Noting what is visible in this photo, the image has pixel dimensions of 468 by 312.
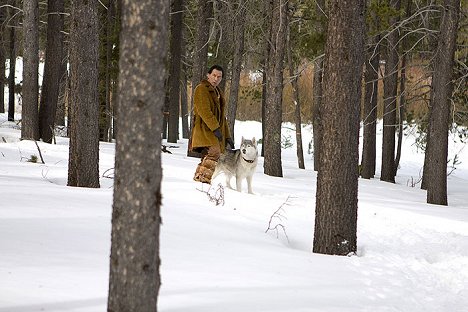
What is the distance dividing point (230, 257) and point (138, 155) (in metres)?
2.66

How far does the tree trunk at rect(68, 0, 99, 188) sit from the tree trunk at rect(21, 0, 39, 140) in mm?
7490

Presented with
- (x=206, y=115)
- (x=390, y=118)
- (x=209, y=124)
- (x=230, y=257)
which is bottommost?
(x=230, y=257)

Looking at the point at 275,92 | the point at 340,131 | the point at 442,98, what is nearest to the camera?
the point at 340,131

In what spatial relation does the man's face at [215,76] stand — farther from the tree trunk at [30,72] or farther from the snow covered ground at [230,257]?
the tree trunk at [30,72]

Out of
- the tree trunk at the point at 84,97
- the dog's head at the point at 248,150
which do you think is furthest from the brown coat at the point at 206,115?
the tree trunk at the point at 84,97

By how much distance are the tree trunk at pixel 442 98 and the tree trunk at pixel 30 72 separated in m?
Result: 9.76

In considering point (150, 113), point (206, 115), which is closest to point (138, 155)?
point (150, 113)

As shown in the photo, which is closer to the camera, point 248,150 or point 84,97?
point 84,97

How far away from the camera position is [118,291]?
3.16 m

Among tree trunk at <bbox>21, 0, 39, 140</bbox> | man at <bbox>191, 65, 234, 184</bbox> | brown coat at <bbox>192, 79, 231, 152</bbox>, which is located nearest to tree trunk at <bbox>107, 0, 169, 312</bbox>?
man at <bbox>191, 65, 234, 184</bbox>

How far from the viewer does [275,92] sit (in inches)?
574

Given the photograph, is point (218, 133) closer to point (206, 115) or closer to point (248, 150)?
point (206, 115)

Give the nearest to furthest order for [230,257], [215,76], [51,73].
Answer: [230,257] < [215,76] < [51,73]

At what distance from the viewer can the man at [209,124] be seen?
9891 millimetres
